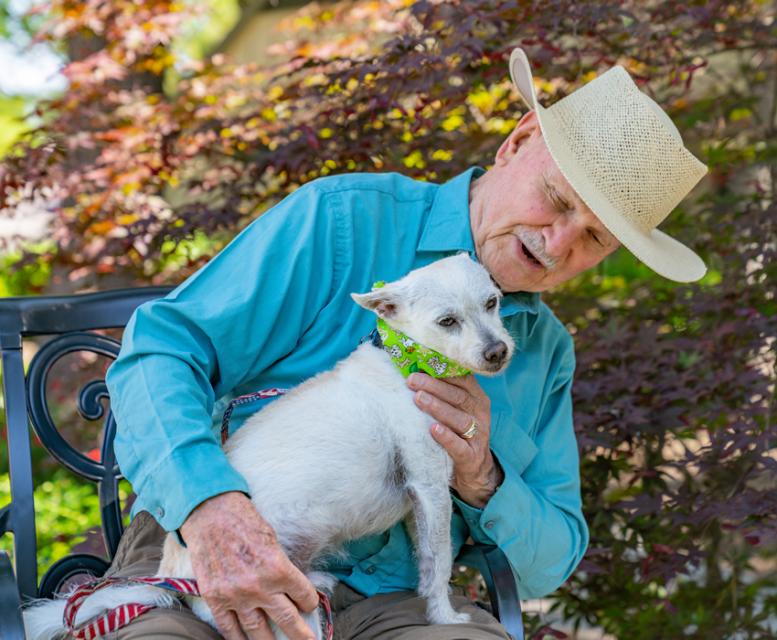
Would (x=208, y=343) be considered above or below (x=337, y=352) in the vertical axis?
above

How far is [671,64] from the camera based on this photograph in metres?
3.73

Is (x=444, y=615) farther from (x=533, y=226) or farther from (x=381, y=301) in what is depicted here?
(x=533, y=226)

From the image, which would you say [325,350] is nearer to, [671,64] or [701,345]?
[701,345]

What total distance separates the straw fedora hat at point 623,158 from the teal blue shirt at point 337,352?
0.38 m

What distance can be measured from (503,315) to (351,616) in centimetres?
91

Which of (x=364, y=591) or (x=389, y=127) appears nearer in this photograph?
(x=364, y=591)

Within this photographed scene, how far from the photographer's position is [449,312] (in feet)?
7.47

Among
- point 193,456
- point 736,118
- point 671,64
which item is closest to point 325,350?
point 193,456

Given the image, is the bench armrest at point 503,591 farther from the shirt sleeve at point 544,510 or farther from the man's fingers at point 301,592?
the man's fingers at point 301,592

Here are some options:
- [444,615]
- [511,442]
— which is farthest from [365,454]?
[511,442]

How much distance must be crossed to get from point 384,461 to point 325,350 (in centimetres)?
43

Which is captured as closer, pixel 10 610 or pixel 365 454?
pixel 10 610

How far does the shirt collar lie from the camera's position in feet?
8.64

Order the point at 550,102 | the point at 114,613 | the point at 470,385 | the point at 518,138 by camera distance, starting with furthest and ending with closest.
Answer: the point at 550,102, the point at 518,138, the point at 470,385, the point at 114,613
